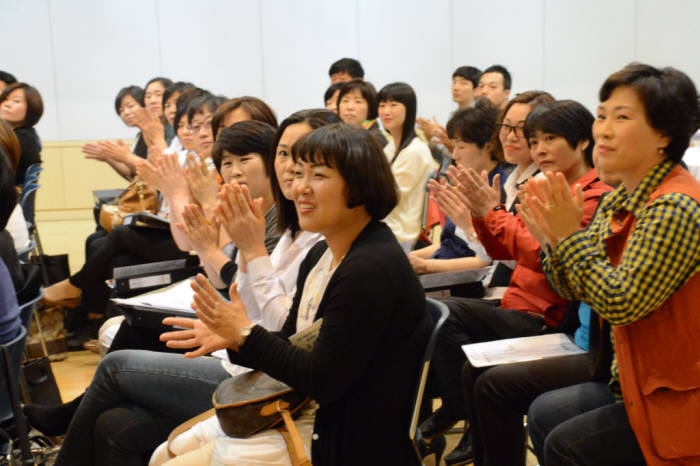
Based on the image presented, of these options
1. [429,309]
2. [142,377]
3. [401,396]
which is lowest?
[142,377]

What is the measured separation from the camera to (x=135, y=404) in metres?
2.05

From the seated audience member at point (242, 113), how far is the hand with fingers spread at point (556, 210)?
4.79ft

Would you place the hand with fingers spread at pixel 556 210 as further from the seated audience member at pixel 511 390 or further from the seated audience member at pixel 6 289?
the seated audience member at pixel 6 289

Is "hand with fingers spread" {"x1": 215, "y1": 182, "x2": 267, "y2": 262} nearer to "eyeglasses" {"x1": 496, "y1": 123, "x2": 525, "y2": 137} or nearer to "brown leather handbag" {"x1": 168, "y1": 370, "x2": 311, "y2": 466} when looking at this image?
"brown leather handbag" {"x1": 168, "y1": 370, "x2": 311, "y2": 466}

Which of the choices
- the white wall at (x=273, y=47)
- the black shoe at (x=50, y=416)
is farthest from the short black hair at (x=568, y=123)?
the white wall at (x=273, y=47)

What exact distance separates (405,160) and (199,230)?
6.13 feet

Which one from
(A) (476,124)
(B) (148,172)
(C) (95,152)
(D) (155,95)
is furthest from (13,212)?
(D) (155,95)

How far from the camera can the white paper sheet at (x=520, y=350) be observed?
193cm

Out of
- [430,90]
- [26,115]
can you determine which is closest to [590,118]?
[26,115]

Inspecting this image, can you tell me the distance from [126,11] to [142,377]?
7.50m

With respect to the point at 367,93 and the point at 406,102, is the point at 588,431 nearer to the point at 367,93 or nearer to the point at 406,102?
the point at 406,102

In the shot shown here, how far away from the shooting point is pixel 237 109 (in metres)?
2.90

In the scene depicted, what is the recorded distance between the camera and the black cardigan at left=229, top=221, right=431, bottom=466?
56.7 inches

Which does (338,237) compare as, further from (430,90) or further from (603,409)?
(430,90)
